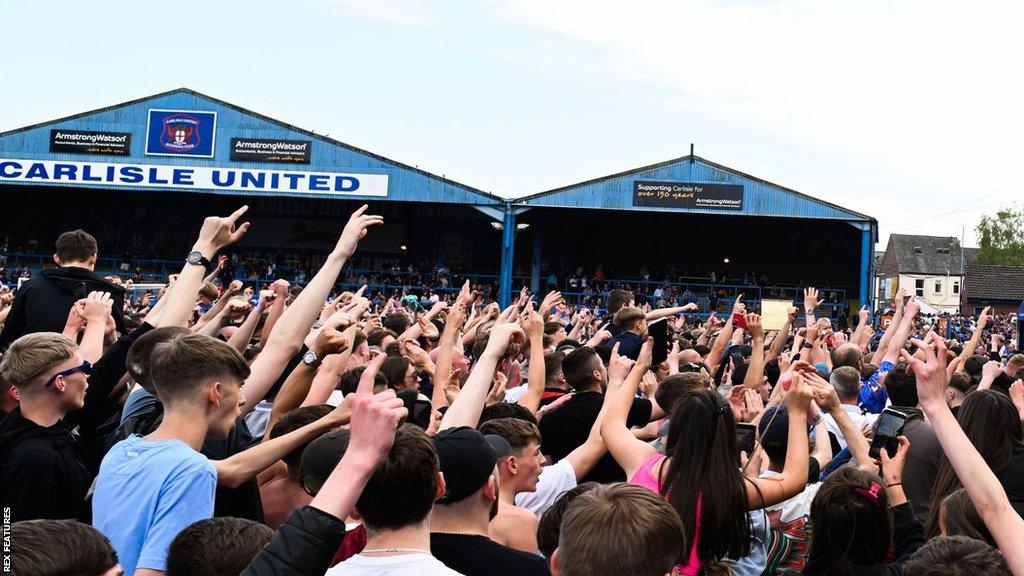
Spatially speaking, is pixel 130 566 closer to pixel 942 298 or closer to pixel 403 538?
pixel 403 538

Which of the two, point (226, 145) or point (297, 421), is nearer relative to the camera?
point (297, 421)

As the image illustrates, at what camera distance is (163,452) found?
3.42 metres

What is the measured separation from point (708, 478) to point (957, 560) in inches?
36.9

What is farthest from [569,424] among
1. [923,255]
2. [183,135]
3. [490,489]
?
[923,255]

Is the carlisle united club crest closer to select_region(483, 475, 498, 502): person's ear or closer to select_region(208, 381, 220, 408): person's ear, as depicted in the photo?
select_region(208, 381, 220, 408): person's ear

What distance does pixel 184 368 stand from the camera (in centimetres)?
356

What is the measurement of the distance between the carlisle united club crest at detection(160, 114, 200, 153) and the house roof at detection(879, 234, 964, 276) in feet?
242

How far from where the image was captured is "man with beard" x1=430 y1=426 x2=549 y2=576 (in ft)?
10.3

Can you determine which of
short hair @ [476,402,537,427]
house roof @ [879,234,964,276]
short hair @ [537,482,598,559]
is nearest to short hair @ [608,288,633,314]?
short hair @ [476,402,537,427]

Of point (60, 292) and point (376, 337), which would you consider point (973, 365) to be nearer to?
point (376, 337)

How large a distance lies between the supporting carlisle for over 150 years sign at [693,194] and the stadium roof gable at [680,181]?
102 mm

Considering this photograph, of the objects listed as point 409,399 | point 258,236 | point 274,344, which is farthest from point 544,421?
point 258,236

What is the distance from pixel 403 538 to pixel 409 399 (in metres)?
2.62

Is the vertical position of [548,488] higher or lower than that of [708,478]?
lower
